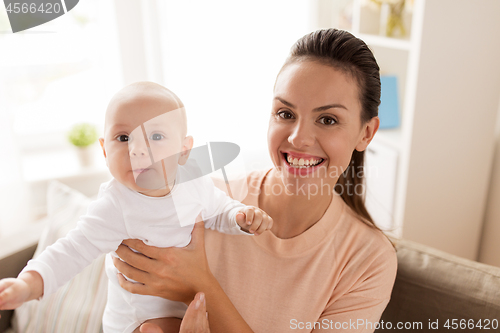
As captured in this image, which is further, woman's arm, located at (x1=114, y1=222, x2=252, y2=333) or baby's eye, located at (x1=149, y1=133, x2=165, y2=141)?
woman's arm, located at (x1=114, y1=222, x2=252, y2=333)

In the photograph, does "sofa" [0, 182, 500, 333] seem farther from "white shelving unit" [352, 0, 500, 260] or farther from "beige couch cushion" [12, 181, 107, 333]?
"white shelving unit" [352, 0, 500, 260]

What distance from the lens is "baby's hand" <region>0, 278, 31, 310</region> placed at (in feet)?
1.67

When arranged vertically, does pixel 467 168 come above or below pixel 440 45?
below

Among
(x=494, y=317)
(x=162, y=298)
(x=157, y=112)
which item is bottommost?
(x=494, y=317)

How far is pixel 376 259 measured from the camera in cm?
89

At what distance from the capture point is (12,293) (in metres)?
0.51

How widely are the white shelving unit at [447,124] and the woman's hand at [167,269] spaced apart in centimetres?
101

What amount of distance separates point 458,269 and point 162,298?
2.32 feet

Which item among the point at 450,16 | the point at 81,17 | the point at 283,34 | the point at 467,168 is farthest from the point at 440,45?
the point at 81,17

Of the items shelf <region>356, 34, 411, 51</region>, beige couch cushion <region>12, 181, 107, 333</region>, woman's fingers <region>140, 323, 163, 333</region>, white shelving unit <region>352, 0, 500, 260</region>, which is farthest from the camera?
shelf <region>356, 34, 411, 51</region>

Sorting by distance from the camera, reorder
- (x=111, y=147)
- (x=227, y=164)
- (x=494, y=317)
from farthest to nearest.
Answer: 1. (x=494, y=317)
2. (x=227, y=164)
3. (x=111, y=147)

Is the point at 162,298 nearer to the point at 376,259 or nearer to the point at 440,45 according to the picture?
the point at 376,259

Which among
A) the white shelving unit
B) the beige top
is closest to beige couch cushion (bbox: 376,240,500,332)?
the beige top

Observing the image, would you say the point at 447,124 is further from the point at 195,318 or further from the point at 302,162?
the point at 195,318
